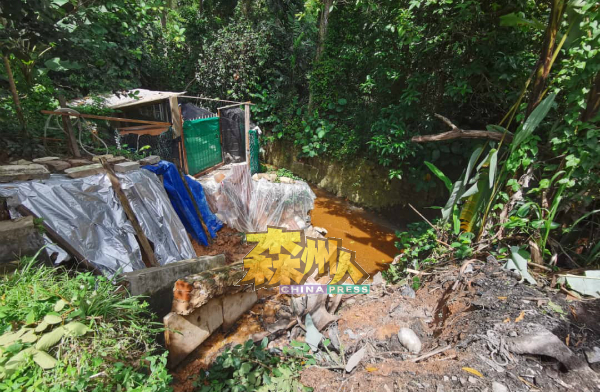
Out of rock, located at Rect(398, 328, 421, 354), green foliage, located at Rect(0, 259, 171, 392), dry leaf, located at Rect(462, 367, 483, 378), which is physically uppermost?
green foliage, located at Rect(0, 259, 171, 392)

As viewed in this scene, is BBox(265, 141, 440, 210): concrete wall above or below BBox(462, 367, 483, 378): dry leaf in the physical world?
below

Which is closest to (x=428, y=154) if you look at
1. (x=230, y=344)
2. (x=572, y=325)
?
(x=572, y=325)

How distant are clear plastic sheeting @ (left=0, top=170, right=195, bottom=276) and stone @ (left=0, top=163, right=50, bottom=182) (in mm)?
75

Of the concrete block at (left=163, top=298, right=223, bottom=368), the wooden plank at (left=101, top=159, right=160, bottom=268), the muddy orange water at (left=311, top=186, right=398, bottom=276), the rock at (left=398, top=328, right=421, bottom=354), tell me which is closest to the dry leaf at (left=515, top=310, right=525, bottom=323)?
the rock at (left=398, top=328, right=421, bottom=354)

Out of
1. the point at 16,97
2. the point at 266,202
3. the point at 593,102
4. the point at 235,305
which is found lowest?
the point at 235,305

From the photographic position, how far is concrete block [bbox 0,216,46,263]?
174 cm

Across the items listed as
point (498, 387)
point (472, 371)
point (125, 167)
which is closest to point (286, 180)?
point (125, 167)

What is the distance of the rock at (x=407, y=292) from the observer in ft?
9.45

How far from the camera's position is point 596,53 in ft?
6.57

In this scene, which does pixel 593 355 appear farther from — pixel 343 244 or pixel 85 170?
pixel 85 170

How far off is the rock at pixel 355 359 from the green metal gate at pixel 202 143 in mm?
4622

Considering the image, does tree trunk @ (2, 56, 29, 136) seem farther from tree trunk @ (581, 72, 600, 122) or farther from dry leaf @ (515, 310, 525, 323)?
tree trunk @ (581, 72, 600, 122)

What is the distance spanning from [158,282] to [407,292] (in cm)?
266

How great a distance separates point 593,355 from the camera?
1607mm
